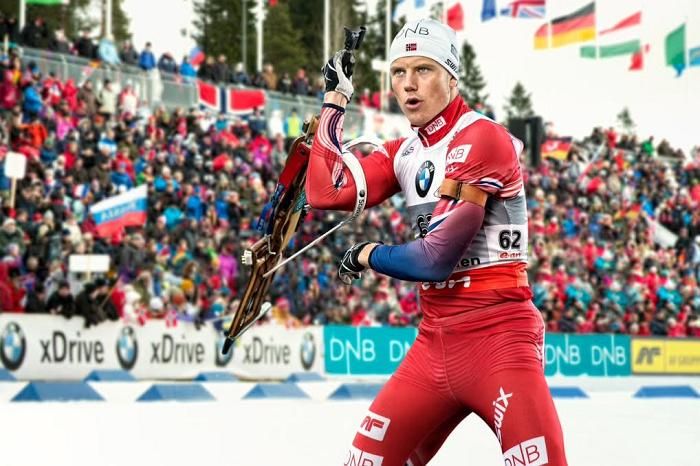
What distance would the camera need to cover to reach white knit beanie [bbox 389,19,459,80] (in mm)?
4961

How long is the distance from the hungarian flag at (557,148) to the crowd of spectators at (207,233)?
175 cm

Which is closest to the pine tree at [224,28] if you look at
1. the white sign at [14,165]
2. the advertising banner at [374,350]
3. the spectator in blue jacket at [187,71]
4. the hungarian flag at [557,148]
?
the hungarian flag at [557,148]

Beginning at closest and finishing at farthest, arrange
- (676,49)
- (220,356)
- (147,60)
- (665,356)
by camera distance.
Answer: (220,356), (665,356), (147,60), (676,49)

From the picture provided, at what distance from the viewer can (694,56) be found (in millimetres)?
42531

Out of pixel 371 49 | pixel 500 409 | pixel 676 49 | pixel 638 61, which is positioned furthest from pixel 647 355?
pixel 371 49

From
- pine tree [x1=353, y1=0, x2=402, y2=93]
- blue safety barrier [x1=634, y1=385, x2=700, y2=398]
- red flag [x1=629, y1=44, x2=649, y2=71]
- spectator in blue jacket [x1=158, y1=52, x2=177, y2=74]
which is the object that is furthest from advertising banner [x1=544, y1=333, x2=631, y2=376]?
pine tree [x1=353, y1=0, x2=402, y2=93]

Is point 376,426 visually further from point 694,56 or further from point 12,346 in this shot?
point 694,56

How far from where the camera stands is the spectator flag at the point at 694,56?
42406 mm

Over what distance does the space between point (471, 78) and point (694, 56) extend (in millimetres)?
62604

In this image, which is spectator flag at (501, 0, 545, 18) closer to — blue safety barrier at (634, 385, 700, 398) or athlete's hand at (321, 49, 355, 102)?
blue safety barrier at (634, 385, 700, 398)

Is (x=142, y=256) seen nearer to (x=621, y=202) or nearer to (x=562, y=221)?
(x=562, y=221)

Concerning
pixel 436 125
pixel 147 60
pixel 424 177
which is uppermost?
pixel 147 60

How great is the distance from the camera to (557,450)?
4559 mm

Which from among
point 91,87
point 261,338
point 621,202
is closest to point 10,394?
point 261,338
